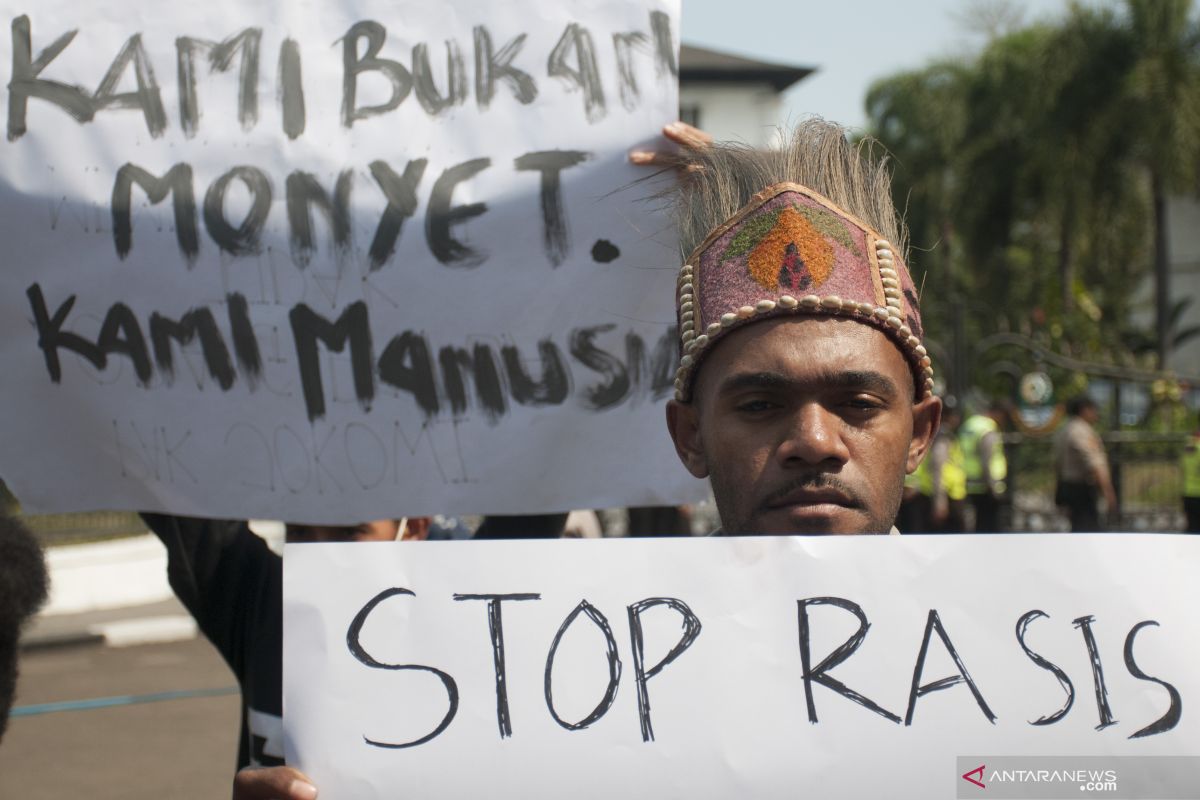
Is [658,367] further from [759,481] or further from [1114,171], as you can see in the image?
[1114,171]

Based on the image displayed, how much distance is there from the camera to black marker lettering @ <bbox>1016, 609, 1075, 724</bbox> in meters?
1.53

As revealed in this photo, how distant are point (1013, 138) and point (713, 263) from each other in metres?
30.4

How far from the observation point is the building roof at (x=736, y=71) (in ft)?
104

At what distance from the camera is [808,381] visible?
1722 mm

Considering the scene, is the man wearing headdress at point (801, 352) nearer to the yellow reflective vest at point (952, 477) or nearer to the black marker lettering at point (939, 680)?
the black marker lettering at point (939, 680)

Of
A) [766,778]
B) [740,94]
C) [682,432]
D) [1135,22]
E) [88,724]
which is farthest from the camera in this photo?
[740,94]

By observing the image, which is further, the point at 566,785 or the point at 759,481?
the point at 759,481

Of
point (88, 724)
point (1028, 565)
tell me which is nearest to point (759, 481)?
point (1028, 565)

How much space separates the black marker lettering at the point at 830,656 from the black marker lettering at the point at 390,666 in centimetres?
41

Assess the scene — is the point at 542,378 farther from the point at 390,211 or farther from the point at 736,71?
the point at 736,71

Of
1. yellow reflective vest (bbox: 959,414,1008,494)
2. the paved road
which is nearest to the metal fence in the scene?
yellow reflective vest (bbox: 959,414,1008,494)

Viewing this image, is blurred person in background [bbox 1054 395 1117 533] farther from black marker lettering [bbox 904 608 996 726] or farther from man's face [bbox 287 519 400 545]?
black marker lettering [bbox 904 608 996 726]

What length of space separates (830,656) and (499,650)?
0.38m

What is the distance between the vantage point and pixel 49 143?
2633 millimetres
